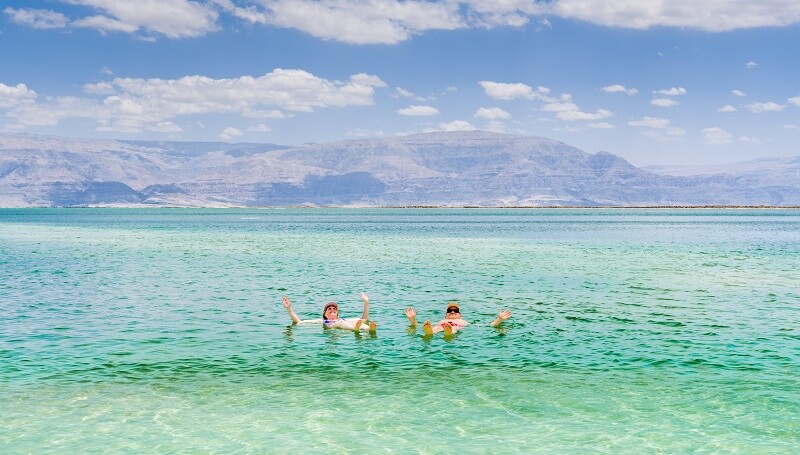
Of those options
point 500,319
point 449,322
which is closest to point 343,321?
point 449,322

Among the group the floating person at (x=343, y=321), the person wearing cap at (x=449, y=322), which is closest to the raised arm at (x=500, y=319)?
the person wearing cap at (x=449, y=322)

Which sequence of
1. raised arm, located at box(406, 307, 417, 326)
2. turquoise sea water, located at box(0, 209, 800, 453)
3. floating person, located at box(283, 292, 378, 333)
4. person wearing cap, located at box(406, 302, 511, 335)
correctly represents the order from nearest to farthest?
turquoise sea water, located at box(0, 209, 800, 453), person wearing cap, located at box(406, 302, 511, 335), raised arm, located at box(406, 307, 417, 326), floating person, located at box(283, 292, 378, 333)

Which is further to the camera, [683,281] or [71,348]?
[683,281]

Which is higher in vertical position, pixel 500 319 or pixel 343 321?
pixel 500 319

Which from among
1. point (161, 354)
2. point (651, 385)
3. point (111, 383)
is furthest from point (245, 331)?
point (651, 385)

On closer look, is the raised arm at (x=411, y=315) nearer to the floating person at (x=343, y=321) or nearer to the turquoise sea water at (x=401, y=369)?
the turquoise sea water at (x=401, y=369)

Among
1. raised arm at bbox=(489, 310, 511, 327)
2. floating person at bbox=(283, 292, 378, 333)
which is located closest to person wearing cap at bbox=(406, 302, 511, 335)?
raised arm at bbox=(489, 310, 511, 327)

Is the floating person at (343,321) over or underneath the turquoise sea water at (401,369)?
over

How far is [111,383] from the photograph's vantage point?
20.2m

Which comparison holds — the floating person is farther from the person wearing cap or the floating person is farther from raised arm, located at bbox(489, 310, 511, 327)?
raised arm, located at bbox(489, 310, 511, 327)

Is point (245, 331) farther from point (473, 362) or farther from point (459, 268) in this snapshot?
point (459, 268)

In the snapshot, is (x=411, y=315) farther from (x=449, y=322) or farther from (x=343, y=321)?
(x=343, y=321)

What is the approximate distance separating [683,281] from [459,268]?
16590 millimetres

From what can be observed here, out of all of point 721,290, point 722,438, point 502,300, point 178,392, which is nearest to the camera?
point 722,438
